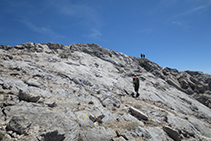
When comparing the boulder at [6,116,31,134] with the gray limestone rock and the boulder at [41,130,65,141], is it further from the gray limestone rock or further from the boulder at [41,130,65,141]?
the gray limestone rock

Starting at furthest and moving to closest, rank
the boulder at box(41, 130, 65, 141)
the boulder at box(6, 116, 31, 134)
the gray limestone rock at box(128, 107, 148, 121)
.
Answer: the gray limestone rock at box(128, 107, 148, 121), the boulder at box(41, 130, 65, 141), the boulder at box(6, 116, 31, 134)

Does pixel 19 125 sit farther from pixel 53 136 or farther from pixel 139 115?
pixel 139 115

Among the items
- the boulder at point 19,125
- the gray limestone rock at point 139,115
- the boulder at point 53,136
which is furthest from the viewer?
the gray limestone rock at point 139,115

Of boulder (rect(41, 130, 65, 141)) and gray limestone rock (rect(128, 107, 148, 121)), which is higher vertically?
gray limestone rock (rect(128, 107, 148, 121))

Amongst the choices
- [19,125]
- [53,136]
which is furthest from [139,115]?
[19,125]

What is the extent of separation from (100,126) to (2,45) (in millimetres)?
19871

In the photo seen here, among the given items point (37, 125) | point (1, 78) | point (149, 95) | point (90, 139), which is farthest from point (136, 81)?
point (1, 78)

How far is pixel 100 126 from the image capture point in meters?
7.32

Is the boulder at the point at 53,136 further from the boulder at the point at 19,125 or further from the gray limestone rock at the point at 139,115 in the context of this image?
the gray limestone rock at the point at 139,115

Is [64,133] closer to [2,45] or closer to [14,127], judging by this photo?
[14,127]

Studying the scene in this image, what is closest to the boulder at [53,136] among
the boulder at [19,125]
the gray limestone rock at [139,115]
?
the boulder at [19,125]

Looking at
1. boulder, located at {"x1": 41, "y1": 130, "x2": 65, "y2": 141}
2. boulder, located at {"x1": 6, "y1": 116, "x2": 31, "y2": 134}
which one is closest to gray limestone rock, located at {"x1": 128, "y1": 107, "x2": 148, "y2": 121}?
boulder, located at {"x1": 41, "y1": 130, "x2": 65, "y2": 141}

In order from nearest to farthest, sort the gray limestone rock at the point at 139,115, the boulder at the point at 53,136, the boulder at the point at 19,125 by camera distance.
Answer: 1. the boulder at the point at 19,125
2. the boulder at the point at 53,136
3. the gray limestone rock at the point at 139,115

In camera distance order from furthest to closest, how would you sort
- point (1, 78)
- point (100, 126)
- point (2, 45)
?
point (2, 45) < point (1, 78) < point (100, 126)
